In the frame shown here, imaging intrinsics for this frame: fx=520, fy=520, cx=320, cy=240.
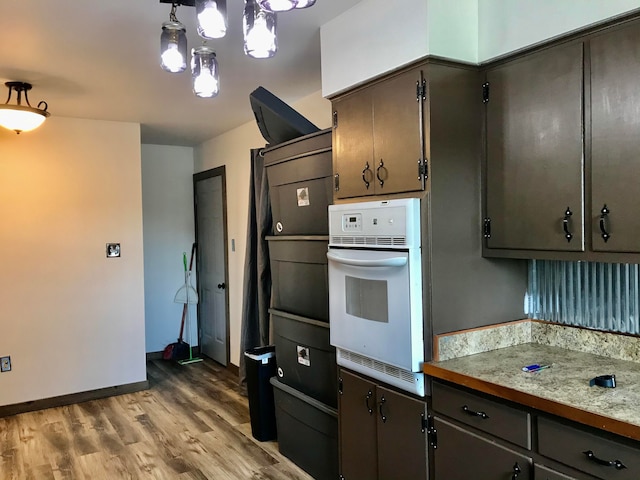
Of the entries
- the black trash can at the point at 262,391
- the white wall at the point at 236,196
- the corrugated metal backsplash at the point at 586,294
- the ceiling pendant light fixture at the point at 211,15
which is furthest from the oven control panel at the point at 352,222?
the white wall at the point at 236,196

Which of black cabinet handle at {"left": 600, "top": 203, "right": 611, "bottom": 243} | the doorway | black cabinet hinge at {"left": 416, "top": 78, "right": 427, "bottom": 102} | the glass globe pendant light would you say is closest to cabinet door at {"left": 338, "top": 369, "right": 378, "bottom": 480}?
black cabinet handle at {"left": 600, "top": 203, "right": 611, "bottom": 243}

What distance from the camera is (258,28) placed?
62.3 inches

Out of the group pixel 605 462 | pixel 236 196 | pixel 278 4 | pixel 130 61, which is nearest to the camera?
pixel 278 4

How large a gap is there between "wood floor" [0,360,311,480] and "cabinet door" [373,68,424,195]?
188 cm

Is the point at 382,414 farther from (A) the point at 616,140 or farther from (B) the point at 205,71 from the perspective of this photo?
(B) the point at 205,71

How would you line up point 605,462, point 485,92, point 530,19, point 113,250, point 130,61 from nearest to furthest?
1. point 605,462
2. point 530,19
3. point 485,92
4. point 130,61
5. point 113,250

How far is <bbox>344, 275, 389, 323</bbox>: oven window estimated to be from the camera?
2.26 m

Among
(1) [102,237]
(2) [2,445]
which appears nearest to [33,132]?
(1) [102,237]

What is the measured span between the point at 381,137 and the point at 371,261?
1.85 ft

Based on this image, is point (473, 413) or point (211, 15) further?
point (473, 413)

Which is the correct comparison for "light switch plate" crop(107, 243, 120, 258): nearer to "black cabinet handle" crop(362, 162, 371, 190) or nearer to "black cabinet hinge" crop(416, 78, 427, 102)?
"black cabinet handle" crop(362, 162, 371, 190)

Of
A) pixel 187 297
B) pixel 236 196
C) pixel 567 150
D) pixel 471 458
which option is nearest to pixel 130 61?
pixel 236 196

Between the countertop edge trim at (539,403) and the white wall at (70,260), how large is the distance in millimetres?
3426

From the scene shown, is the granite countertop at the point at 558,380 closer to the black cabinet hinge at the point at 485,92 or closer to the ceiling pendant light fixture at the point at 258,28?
the black cabinet hinge at the point at 485,92
